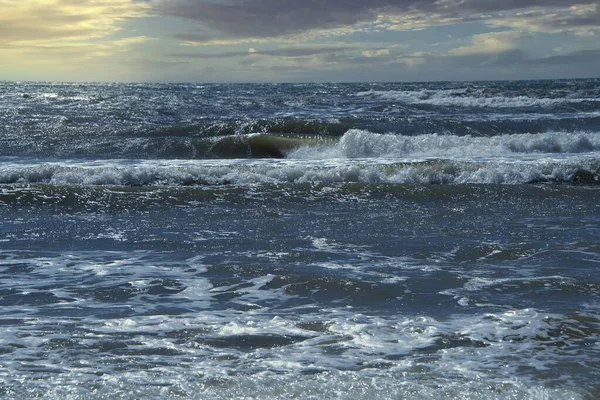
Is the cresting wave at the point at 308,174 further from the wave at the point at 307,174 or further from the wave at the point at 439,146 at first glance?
the wave at the point at 439,146

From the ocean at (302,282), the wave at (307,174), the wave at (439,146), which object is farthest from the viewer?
the wave at (439,146)

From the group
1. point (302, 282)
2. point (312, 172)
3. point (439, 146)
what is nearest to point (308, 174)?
point (312, 172)

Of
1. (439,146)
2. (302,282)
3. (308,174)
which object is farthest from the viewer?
(439,146)

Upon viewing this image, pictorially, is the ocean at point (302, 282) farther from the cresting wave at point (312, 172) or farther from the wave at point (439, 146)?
the wave at point (439, 146)

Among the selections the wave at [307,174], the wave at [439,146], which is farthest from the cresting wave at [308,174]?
the wave at [439,146]

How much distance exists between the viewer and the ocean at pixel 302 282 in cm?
416

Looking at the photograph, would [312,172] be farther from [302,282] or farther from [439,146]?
[302,282]

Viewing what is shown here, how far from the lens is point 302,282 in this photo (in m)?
6.32

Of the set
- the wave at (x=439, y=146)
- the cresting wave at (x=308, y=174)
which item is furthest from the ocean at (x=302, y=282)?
the wave at (x=439, y=146)

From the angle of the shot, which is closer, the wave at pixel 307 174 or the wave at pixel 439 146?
the wave at pixel 307 174

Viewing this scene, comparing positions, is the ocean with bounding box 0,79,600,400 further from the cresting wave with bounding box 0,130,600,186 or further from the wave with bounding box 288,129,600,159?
the wave with bounding box 288,129,600,159

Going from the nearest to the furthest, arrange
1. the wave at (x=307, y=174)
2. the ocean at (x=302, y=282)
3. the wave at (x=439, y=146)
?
the ocean at (x=302, y=282) → the wave at (x=307, y=174) → the wave at (x=439, y=146)

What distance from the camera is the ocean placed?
4.16m

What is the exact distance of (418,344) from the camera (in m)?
4.70
